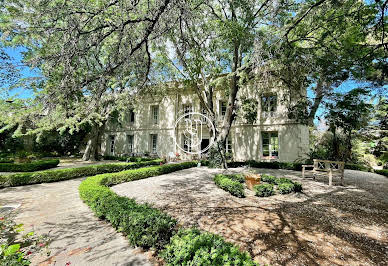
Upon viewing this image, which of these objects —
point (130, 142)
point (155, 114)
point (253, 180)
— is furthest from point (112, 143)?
point (253, 180)

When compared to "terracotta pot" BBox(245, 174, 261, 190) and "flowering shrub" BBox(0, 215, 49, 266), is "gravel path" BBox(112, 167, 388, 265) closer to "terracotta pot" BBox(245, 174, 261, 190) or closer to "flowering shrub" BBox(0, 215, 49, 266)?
"terracotta pot" BBox(245, 174, 261, 190)

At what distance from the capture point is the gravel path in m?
2.57

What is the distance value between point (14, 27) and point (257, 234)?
A: 5.09 metres

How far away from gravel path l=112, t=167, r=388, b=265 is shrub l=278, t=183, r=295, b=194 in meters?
0.21

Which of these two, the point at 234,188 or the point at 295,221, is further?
the point at 234,188

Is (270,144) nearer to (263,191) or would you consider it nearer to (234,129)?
(234,129)

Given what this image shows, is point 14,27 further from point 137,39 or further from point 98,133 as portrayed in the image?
point 98,133

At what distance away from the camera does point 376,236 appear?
3.12 metres

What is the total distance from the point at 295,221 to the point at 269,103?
11.8 m

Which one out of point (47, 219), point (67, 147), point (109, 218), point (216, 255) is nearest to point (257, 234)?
point (216, 255)

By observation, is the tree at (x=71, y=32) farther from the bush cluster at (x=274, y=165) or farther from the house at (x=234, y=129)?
the bush cluster at (x=274, y=165)

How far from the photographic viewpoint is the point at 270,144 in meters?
14.0

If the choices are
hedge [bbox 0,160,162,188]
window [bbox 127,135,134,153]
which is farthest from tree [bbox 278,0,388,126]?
window [bbox 127,135,134,153]

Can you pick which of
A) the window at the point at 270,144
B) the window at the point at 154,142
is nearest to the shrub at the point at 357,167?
the window at the point at 270,144
